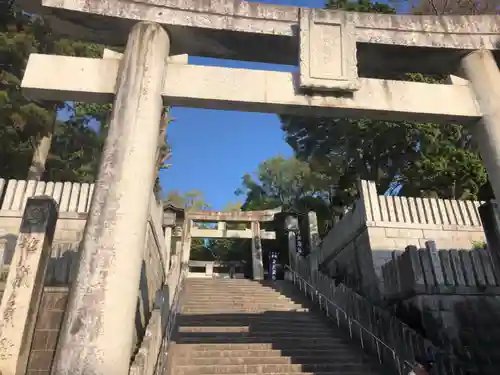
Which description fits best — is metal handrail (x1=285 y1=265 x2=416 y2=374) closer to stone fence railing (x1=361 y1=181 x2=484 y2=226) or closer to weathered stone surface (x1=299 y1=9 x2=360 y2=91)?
stone fence railing (x1=361 y1=181 x2=484 y2=226)

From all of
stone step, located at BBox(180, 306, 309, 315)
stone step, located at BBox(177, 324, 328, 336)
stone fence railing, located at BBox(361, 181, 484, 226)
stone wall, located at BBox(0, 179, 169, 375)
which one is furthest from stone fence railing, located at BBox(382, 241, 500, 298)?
stone wall, located at BBox(0, 179, 169, 375)

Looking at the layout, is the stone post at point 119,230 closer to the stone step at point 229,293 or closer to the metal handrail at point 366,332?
the metal handrail at point 366,332

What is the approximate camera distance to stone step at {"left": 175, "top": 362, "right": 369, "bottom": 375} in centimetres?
661

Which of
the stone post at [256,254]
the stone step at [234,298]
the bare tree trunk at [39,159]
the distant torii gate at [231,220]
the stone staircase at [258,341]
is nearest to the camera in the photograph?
the stone staircase at [258,341]

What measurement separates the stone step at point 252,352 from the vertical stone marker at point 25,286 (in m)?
2.56

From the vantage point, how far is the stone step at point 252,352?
7134 mm

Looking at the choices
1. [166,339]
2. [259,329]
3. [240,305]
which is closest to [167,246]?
[240,305]

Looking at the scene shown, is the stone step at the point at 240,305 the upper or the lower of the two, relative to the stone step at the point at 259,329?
upper

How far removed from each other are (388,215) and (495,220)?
424 centimetres

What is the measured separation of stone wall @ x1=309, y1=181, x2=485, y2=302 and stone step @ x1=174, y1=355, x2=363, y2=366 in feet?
9.89

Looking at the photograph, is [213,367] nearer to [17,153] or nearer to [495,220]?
[495,220]

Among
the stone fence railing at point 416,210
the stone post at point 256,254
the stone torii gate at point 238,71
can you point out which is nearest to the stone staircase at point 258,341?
the stone fence railing at point 416,210

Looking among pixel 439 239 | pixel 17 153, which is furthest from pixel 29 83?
pixel 17 153

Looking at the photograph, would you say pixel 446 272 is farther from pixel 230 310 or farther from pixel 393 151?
pixel 393 151
